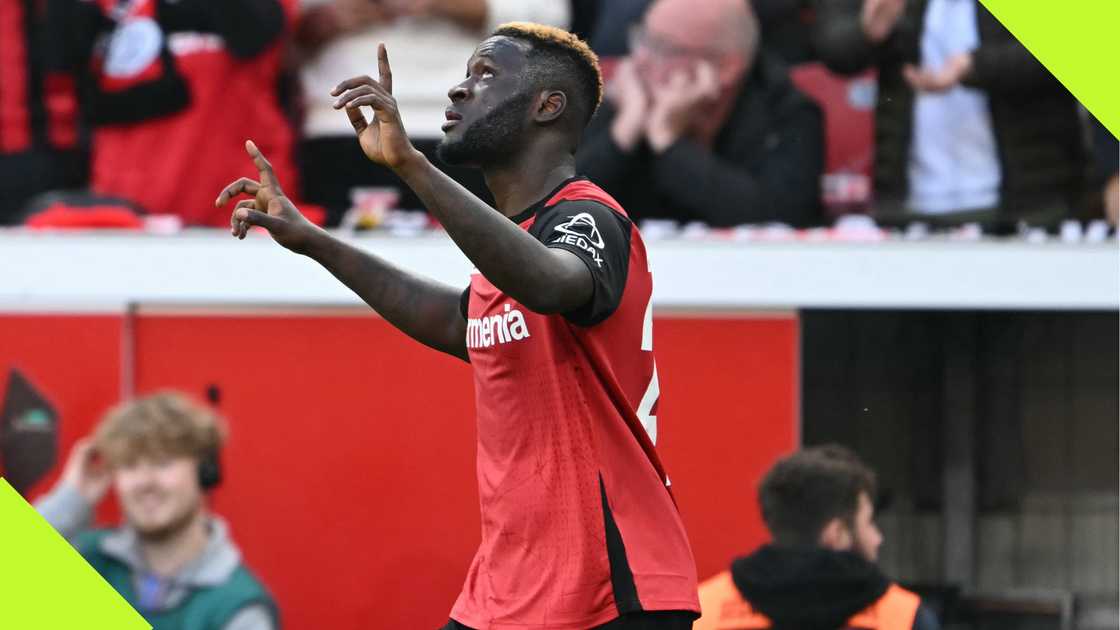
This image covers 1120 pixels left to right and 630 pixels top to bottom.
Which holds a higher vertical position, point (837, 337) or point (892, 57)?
point (892, 57)

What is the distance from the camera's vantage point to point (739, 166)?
17.1 feet

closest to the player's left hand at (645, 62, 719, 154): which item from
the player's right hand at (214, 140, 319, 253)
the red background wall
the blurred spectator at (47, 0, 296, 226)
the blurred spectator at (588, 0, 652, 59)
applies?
the blurred spectator at (588, 0, 652, 59)

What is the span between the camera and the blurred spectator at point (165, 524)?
4.35 meters

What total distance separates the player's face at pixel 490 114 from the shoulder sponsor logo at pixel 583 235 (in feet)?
0.72

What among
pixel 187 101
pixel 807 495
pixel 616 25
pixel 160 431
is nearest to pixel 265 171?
pixel 807 495

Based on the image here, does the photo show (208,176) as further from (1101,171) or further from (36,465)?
(1101,171)

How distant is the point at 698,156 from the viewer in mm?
5125

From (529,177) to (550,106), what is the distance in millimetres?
114

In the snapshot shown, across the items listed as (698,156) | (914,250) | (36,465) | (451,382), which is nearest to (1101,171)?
(914,250)

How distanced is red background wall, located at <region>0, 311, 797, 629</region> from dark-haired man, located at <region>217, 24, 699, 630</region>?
83.9 inches

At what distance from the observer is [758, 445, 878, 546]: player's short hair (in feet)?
13.4

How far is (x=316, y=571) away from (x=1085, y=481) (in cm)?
219

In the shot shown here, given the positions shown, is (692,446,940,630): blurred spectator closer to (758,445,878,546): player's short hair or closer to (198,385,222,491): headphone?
(758,445,878,546): player's short hair

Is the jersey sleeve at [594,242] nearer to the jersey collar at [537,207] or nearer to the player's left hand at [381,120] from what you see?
the jersey collar at [537,207]
